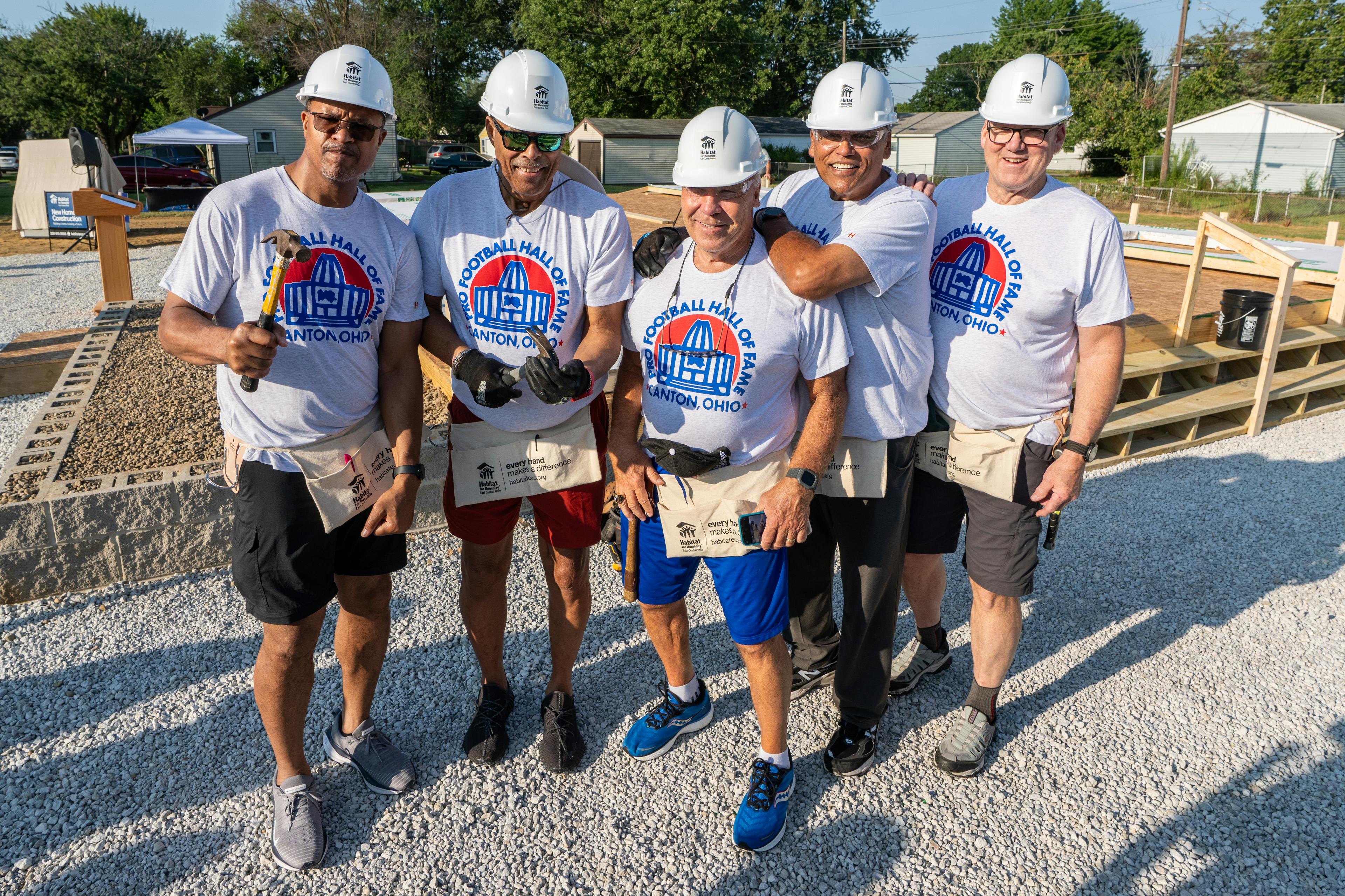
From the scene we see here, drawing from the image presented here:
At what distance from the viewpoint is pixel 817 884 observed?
2607 millimetres

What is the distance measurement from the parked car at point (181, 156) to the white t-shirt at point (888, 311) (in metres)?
26.7

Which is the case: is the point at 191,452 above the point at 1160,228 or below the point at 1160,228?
below

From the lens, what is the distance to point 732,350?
257 centimetres

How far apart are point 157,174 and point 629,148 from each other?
22.2 meters

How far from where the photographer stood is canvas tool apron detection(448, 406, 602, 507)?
2945 millimetres

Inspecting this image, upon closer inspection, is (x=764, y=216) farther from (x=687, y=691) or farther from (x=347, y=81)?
(x=687, y=691)

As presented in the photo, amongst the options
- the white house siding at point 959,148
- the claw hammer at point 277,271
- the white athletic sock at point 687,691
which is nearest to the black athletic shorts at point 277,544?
the claw hammer at point 277,271

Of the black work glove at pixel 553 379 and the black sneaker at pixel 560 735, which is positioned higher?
the black work glove at pixel 553 379

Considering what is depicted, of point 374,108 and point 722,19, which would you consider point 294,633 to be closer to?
point 374,108

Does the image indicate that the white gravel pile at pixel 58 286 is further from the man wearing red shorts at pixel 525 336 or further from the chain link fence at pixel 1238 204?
the chain link fence at pixel 1238 204

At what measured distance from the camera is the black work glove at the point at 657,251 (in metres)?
2.73

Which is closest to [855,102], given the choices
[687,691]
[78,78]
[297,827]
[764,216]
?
[764,216]

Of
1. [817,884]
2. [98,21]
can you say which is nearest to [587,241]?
[817,884]

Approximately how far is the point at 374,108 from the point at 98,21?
55.8 meters
